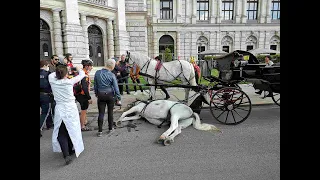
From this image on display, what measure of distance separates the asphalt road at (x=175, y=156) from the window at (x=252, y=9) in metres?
33.1

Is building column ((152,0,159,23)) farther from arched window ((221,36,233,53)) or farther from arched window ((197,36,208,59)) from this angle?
arched window ((221,36,233,53))

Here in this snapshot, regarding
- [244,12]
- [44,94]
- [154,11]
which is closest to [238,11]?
[244,12]

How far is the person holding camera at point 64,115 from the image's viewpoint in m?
3.53

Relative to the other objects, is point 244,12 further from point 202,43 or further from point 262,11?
point 202,43

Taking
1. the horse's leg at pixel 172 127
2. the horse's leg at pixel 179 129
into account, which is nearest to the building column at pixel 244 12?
the horse's leg at pixel 179 129

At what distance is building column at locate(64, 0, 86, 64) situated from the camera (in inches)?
548

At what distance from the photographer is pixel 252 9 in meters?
32.7

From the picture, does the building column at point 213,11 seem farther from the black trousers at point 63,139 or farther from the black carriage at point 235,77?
the black trousers at point 63,139
